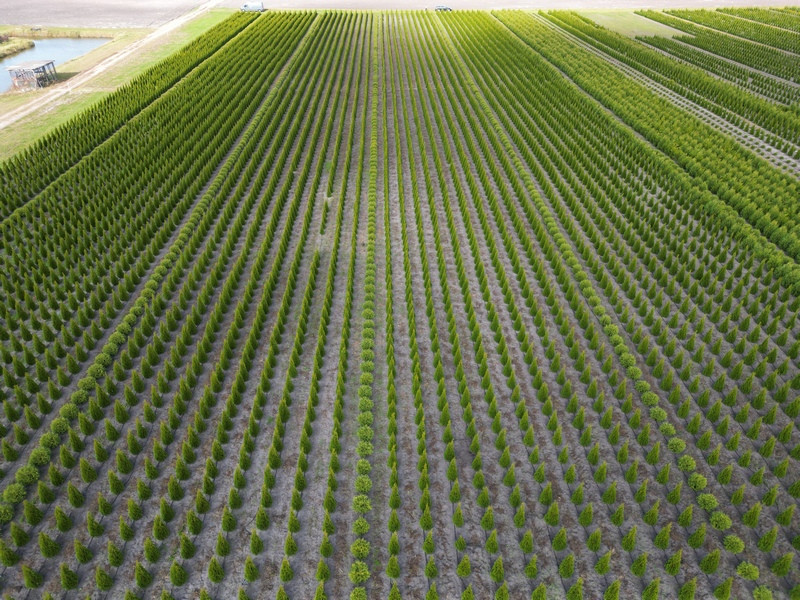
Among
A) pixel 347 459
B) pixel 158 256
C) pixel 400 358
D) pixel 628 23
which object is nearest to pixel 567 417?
pixel 400 358

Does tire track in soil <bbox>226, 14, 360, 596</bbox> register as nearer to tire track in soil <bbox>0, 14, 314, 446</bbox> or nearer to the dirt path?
tire track in soil <bbox>0, 14, 314, 446</bbox>

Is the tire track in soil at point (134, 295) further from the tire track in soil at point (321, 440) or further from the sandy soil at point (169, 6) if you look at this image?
the sandy soil at point (169, 6)

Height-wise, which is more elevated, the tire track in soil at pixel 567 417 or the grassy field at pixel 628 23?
the grassy field at pixel 628 23

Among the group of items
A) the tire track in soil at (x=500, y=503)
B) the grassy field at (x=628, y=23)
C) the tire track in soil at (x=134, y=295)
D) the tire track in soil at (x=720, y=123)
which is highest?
the grassy field at (x=628, y=23)

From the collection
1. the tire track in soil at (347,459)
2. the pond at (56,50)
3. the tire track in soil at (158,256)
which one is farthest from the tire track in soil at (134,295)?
the pond at (56,50)

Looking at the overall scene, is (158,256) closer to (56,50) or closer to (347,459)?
(347,459)

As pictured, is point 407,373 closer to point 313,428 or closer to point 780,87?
point 313,428

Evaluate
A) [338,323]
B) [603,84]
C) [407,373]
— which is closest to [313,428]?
[407,373]
